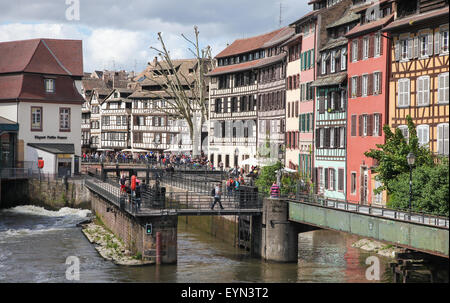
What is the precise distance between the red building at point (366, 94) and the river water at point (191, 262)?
3.38 metres

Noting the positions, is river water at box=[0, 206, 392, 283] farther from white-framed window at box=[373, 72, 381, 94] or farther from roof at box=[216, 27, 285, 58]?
roof at box=[216, 27, 285, 58]

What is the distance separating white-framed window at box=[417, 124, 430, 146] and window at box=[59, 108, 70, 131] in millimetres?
38514

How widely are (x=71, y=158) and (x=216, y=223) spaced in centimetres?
2233

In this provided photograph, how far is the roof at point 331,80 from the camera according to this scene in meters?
51.3

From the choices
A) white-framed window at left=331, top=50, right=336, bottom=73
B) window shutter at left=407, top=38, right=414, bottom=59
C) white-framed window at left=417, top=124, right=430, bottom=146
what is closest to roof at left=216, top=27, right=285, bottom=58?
white-framed window at left=331, top=50, right=336, bottom=73

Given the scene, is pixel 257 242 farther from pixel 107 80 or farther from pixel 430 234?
pixel 107 80

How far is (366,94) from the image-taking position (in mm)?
47938

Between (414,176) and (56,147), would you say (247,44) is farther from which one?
(414,176)

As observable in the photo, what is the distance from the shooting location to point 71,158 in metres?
70.8

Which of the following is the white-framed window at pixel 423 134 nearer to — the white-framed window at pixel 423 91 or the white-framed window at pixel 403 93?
the white-framed window at pixel 423 91

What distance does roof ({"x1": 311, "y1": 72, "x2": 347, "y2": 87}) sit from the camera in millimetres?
51312

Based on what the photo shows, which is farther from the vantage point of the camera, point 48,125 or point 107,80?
point 107,80
